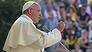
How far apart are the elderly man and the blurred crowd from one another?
7.02 metres

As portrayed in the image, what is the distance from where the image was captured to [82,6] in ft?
39.7

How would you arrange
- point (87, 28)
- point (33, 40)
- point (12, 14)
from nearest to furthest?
point (33, 40)
point (12, 14)
point (87, 28)

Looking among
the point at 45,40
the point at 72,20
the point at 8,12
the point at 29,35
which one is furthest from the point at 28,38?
the point at 72,20

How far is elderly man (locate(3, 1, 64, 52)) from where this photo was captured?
13.4 feet

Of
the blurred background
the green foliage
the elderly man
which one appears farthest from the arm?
the blurred background

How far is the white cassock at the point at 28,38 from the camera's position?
408 cm

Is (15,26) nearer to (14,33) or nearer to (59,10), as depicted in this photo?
(14,33)

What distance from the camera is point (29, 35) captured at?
4.11 meters

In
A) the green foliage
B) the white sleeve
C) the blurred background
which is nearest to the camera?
the white sleeve

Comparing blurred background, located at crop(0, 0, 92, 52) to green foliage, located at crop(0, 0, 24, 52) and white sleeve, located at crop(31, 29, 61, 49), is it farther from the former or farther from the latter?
white sleeve, located at crop(31, 29, 61, 49)

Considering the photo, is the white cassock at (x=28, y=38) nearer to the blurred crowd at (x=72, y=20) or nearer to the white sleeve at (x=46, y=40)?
the white sleeve at (x=46, y=40)

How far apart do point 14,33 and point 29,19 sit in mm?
261

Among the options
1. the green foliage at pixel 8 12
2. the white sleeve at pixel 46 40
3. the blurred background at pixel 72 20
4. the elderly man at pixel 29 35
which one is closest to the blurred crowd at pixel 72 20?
the blurred background at pixel 72 20

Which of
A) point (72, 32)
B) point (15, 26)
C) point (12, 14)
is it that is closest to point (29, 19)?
point (15, 26)
